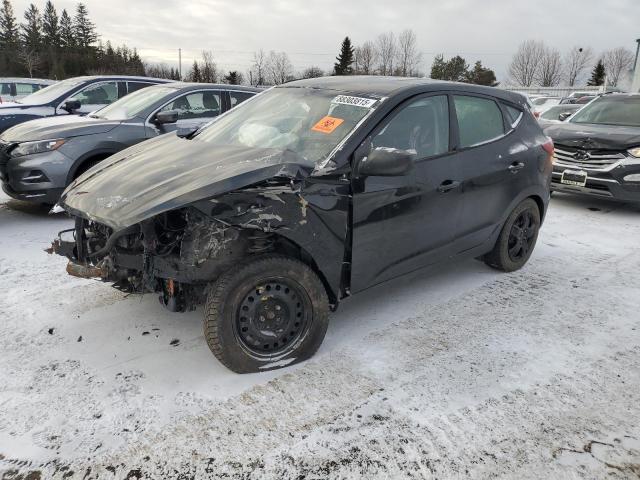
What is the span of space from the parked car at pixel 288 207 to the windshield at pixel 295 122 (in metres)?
0.01

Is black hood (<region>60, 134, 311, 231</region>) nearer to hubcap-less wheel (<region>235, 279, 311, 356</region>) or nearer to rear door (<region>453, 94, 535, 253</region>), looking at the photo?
hubcap-less wheel (<region>235, 279, 311, 356</region>)

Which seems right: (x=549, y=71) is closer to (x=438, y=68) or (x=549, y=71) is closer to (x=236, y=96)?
(x=438, y=68)

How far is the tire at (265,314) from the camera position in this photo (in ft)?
8.82

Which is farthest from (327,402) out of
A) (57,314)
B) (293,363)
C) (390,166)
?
(57,314)

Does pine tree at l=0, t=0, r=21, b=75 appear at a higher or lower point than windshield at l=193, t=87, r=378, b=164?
higher

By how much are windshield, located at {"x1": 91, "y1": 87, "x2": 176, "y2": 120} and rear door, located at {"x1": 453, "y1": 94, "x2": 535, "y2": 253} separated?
426 cm

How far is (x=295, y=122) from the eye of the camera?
3.42 meters

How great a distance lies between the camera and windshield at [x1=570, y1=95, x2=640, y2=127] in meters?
7.71

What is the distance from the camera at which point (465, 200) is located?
375 cm

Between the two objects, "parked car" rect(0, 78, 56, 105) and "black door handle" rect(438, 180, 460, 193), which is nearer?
"black door handle" rect(438, 180, 460, 193)

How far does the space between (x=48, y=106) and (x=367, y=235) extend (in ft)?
20.5

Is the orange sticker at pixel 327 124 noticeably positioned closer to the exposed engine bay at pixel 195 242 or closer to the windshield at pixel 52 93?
the exposed engine bay at pixel 195 242

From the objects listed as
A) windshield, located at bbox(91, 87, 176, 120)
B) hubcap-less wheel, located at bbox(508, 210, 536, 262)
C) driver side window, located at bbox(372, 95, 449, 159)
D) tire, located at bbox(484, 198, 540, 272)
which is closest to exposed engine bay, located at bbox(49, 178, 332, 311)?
driver side window, located at bbox(372, 95, 449, 159)

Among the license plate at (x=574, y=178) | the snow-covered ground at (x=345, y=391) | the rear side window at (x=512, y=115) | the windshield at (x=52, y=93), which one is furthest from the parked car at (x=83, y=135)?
the license plate at (x=574, y=178)
